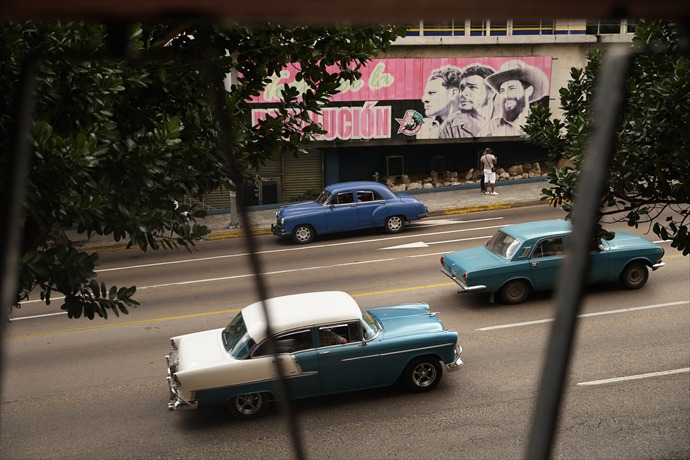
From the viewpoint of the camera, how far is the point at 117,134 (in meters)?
5.80

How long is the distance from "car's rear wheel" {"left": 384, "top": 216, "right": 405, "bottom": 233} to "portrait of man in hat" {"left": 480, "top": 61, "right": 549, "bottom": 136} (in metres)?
6.96

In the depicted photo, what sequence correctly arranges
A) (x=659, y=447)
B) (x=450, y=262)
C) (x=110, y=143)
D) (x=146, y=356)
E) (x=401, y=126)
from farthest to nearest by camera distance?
(x=401, y=126), (x=450, y=262), (x=146, y=356), (x=659, y=447), (x=110, y=143)

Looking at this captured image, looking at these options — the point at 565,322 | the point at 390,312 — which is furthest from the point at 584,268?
the point at 390,312

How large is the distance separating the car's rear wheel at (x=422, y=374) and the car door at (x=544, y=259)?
3652mm

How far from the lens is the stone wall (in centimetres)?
2548

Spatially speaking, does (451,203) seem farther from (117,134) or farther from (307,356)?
(117,134)

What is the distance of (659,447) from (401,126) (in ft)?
54.9

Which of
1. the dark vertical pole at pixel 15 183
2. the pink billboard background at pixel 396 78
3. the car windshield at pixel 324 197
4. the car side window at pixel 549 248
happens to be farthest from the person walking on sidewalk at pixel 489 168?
the dark vertical pole at pixel 15 183

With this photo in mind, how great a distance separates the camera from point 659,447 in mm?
Result: 8633

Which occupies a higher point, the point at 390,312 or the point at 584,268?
the point at 584,268

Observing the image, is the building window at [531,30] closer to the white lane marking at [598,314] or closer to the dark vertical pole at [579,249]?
the white lane marking at [598,314]

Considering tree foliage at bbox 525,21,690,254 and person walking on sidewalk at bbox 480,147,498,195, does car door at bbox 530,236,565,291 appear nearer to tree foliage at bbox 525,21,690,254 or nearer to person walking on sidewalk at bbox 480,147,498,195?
tree foliage at bbox 525,21,690,254

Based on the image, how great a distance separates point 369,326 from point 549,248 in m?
4.56

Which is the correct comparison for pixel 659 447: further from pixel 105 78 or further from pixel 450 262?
pixel 105 78
